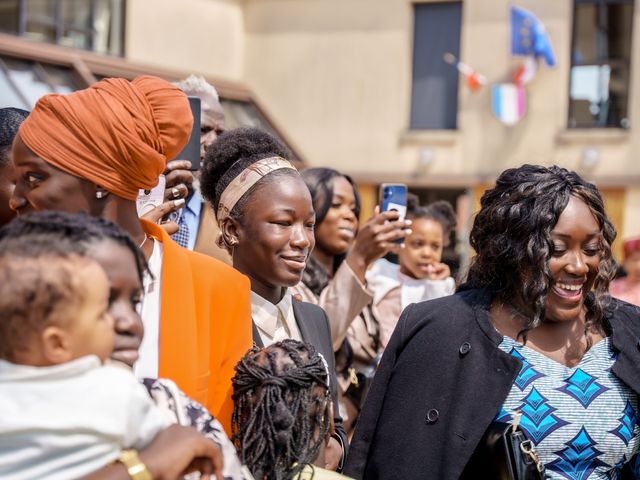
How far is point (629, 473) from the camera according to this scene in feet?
10.8

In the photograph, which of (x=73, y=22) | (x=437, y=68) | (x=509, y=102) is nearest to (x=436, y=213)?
(x=509, y=102)

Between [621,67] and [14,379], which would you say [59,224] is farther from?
[621,67]

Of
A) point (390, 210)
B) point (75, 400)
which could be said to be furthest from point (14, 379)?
point (390, 210)

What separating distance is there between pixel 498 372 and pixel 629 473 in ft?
1.86

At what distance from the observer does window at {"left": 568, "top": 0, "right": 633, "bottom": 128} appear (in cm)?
1659

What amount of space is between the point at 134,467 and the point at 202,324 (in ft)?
2.27

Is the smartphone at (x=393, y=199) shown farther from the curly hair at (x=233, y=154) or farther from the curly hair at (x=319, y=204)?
the curly hair at (x=233, y=154)

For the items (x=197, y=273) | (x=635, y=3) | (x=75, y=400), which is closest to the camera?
(x=75, y=400)

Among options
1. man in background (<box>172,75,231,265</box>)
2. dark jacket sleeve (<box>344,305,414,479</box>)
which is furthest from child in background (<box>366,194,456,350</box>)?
dark jacket sleeve (<box>344,305,414,479</box>)

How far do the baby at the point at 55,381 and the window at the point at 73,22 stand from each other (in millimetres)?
15548

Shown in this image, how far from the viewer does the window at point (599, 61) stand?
54.4 ft

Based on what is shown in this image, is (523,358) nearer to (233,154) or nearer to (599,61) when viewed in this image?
(233,154)

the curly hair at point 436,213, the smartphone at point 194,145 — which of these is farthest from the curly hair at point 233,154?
the curly hair at point 436,213

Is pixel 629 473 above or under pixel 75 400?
under
